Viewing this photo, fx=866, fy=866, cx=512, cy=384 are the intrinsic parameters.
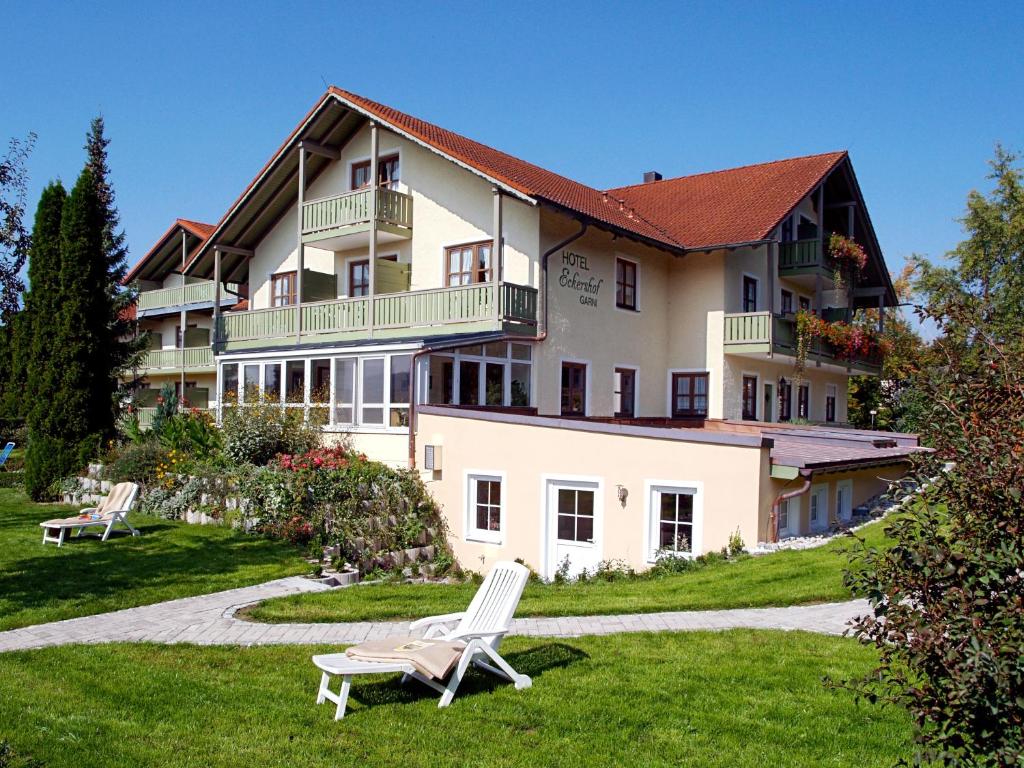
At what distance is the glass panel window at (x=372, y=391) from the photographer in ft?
64.5

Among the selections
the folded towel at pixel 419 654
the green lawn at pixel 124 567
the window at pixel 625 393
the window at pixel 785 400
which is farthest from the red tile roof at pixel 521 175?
the folded towel at pixel 419 654

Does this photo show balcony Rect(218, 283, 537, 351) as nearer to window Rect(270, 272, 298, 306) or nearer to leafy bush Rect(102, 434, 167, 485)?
window Rect(270, 272, 298, 306)

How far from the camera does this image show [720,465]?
43.4 feet

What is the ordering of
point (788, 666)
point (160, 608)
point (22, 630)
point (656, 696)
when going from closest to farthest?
point (656, 696)
point (788, 666)
point (22, 630)
point (160, 608)

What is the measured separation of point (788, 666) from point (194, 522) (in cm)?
1263

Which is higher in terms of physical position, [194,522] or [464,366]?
[464,366]

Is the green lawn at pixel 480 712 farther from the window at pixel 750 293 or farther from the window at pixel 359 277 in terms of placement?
the window at pixel 750 293

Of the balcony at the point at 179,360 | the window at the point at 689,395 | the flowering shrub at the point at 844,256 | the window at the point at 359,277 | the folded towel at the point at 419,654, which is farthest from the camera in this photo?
the balcony at the point at 179,360

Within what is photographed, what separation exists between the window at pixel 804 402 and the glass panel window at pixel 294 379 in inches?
632

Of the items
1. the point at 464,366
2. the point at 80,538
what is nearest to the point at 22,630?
the point at 80,538

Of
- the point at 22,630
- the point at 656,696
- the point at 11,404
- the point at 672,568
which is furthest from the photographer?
the point at 11,404

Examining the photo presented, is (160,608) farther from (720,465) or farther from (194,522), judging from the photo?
(720,465)

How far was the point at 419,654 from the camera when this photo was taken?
6629 millimetres

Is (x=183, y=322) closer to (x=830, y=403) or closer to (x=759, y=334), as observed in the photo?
(x=759, y=334)
